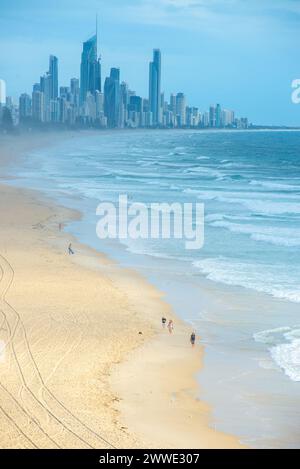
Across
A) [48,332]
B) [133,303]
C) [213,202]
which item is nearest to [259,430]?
[48,332]

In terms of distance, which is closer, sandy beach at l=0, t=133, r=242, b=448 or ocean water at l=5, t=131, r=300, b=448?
sandy beach at l=0, t=133, r=242, b=448

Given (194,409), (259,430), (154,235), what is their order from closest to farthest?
(259,430), (194,409), (154,235)

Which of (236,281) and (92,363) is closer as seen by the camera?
(92,363)

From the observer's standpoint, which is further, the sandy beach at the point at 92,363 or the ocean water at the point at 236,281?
the ocean water at the point at 236,281

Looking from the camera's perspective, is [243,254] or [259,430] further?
[243,254]

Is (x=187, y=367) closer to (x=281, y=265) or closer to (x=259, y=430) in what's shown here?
(x=259, y=430)
